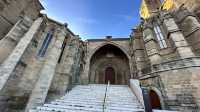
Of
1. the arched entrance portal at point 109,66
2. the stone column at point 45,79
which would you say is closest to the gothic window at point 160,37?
the arched entrance portal at point 109,66

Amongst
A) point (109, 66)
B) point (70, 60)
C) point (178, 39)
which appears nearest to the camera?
point (178, 39)

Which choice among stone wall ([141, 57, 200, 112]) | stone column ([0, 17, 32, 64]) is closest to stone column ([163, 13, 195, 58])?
stone wall ([141, 57, 200, 112])

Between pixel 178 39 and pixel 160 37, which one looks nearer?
pixel 178 39

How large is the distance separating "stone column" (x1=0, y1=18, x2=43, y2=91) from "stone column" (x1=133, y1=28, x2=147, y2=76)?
32.6 ft

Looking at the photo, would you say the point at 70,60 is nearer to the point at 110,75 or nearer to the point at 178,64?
the point at 110,75

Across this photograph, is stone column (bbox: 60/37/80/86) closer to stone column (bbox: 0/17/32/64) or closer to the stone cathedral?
the stone cathedral

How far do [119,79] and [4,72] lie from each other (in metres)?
12.1

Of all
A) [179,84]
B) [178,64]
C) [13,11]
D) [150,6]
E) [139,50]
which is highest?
[150,6]

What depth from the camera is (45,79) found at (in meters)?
7.77

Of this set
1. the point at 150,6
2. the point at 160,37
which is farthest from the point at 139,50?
the point at 150,6

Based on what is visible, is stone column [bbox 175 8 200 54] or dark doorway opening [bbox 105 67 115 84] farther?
dark doorway opening [bbox 105 67 115 84]

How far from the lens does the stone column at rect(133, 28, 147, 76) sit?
11545 mm

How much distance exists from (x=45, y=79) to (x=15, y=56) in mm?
2353

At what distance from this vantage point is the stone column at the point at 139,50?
37.9 feet
